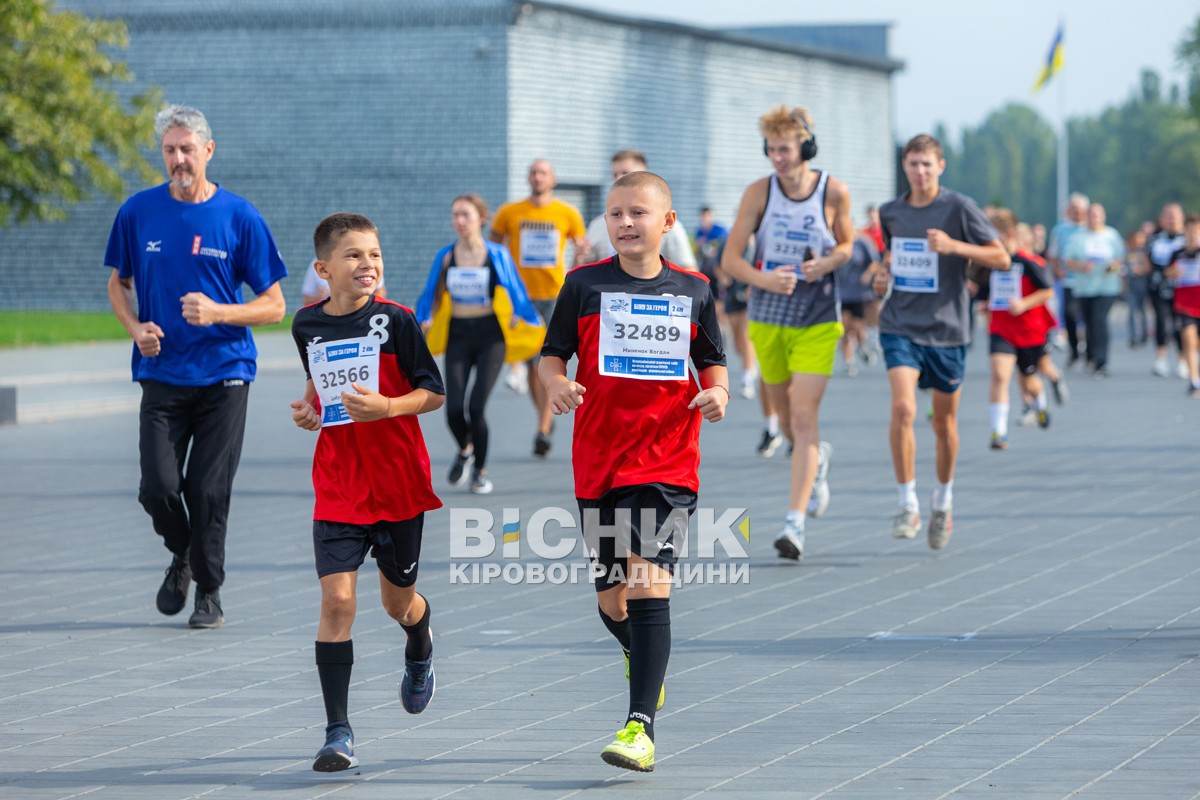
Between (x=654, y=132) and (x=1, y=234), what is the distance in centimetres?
1395

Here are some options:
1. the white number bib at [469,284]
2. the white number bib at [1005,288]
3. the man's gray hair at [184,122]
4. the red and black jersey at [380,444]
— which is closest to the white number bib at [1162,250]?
the white number bib at [1005,288]

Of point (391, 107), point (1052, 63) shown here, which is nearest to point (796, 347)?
point (391, 107)

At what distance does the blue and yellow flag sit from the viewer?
186 ft

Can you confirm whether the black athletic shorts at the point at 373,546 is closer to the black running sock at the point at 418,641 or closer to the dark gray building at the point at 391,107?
the black running sock at the point at 418,641

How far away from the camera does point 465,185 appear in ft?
117

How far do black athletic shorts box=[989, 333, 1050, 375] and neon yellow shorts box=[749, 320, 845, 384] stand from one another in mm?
5900

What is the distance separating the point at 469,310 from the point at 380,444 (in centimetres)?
679

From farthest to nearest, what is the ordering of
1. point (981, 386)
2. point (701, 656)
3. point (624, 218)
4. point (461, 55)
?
point (461, 55), point (981, 386), point (701, 656), point (624, 218)

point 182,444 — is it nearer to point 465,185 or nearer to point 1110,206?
point 465,185

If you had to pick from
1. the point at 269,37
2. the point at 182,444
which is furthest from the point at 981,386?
the point at 269,37

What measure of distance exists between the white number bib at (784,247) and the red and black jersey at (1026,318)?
6060 millimetres

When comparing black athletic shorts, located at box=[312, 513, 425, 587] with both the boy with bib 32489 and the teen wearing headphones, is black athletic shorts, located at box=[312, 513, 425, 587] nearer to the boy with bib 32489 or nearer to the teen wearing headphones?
the boy with bib 32489

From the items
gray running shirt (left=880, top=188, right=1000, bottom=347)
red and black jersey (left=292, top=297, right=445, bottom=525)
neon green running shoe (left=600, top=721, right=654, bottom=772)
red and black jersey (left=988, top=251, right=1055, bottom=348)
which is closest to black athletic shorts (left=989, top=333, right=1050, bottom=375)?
red and black jersey (left=988, top=251, right=1055, bottom=348)

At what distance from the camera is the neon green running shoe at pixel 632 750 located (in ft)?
16.4
